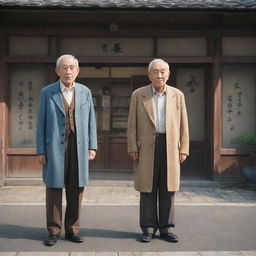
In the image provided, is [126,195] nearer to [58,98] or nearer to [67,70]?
[58,98]

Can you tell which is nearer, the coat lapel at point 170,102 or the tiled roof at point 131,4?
the coat lapel at point 170,102

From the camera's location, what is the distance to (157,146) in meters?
5.33

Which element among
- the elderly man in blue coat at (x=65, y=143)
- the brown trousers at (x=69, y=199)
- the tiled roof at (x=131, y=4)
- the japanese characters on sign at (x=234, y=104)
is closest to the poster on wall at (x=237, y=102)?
the japanese characters on sign at (x=234, y=104)

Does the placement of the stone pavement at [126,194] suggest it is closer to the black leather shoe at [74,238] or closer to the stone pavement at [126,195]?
the stone pavement at [126,195]

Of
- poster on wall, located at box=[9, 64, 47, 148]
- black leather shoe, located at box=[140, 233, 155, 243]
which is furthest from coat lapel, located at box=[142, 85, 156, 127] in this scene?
poster on wall, located at box=[9, 64, 47, 148]

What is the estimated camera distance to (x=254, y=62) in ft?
30.8

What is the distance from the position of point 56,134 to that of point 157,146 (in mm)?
1302

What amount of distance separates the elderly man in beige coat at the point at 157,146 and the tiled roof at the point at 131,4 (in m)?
3.51

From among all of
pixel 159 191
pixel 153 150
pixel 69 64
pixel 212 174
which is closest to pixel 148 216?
pixel 159 191

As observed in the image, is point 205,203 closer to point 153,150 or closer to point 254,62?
point 153,150

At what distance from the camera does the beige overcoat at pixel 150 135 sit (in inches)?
A: 207

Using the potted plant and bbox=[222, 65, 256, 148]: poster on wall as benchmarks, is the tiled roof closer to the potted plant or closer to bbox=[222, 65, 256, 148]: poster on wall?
bbox=[222, 65, 256, 148]: poster on wall

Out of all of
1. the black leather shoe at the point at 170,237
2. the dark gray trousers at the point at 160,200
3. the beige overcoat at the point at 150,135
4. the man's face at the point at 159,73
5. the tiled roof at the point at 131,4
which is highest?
Answer: the tiled roof at the point at 131,4

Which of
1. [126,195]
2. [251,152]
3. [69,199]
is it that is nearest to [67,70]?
[69,199]
